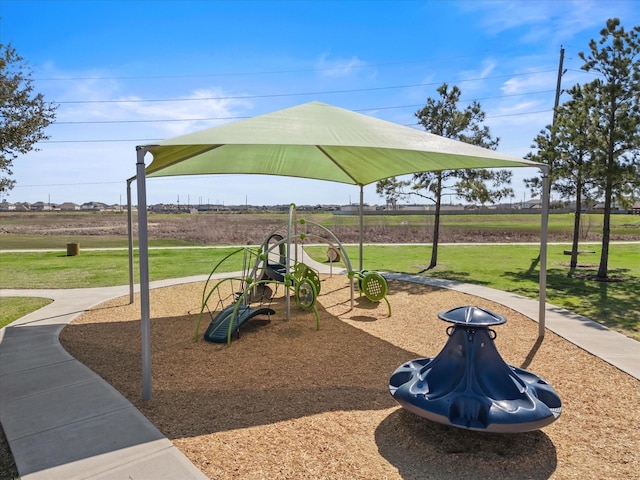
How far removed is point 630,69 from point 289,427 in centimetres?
1474

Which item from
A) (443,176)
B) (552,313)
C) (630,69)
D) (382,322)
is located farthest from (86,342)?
(630,69)

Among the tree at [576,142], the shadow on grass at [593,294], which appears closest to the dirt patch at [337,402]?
the shadow on grass at [593,294]

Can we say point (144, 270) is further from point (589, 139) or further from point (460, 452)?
point (589, 139)

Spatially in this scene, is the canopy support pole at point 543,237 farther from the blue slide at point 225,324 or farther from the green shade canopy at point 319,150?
the blue slide at point 225,324

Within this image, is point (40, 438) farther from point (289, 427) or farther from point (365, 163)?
point (365, 163)

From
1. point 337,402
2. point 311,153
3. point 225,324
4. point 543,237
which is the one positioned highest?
point 311,153

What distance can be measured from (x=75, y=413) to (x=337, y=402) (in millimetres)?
2830

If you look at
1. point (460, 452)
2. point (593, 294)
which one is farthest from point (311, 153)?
point (593, 294)

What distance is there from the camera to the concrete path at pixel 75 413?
349 centimetres

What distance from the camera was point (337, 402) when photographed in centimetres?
485

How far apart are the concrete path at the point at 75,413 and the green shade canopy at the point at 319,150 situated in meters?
3.05

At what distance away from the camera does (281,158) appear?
35.8ft

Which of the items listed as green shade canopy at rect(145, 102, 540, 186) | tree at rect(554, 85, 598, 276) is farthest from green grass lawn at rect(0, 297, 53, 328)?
tree at rect(554, 85, 598, 276)

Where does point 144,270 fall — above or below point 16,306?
above
